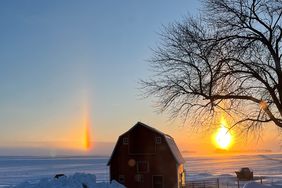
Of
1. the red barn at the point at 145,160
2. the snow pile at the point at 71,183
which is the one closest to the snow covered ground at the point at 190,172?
the snow pile at the point at 71,183

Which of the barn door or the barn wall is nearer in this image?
the barn wall

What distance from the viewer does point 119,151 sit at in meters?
37.6

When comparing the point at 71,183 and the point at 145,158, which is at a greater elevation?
the point at 145,158

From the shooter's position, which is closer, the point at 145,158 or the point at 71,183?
the point at 71,183

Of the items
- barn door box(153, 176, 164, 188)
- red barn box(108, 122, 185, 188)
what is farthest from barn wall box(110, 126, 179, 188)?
barn door box(153, 176, 164, 188)

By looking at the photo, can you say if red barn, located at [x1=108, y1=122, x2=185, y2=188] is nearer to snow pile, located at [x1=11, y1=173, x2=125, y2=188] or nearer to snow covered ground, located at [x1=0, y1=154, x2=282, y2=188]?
snow covered ground, located at [x1=0, y1=154, x2=282, y2=188]

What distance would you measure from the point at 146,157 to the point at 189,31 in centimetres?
2167

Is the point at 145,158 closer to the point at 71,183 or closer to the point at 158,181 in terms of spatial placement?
the point at 158,181

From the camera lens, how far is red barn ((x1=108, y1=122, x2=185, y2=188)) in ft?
120

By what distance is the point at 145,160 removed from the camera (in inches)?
1463

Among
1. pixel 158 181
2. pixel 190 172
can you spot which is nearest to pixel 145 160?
pixel 158 181

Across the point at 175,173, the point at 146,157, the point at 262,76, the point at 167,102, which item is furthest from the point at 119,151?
the point at 262,76

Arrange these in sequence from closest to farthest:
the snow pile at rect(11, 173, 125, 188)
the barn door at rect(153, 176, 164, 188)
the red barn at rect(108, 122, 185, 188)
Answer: the snow pile at rect(11, 173, 125, 188)
the red barn at rect(108, 122, 185, 188)
the barn door at rect(153, 176, 164, 188)

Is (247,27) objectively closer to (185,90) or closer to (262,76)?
(262,76)
